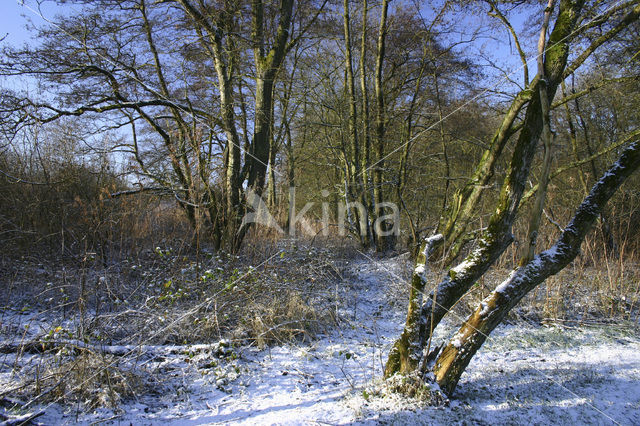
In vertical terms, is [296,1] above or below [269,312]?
above

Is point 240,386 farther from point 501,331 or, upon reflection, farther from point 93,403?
point 501,331

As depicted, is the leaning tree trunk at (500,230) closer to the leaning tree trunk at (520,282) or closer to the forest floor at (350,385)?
the leaning tree trunk at (520,282)

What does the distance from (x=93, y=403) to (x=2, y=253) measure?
4.14 m

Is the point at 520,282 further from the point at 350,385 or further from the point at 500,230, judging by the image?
the point at 350,385

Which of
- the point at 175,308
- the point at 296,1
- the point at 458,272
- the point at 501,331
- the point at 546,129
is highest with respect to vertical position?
the point at 296,1

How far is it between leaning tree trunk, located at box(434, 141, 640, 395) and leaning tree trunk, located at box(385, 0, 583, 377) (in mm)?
185

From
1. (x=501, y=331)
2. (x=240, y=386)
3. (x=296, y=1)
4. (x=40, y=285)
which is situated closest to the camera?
(x=240, y=386)

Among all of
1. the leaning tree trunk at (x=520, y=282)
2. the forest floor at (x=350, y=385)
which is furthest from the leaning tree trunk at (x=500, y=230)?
the forest floor at (x=350, y=385)

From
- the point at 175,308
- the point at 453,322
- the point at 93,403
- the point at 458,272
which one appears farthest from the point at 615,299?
the point at 93,403

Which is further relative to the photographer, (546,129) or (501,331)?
(501,331)

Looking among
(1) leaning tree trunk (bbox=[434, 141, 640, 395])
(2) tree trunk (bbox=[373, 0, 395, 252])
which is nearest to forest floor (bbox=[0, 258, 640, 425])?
(1) leaning tree trunk (bbox=[434, 141, 640, 395])

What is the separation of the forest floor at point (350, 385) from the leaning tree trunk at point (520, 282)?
27cm

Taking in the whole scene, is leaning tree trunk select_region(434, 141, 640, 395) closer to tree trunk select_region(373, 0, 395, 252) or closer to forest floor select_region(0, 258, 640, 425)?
forest floor select_region(0, 258, 640, 425)

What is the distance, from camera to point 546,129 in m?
2.46
